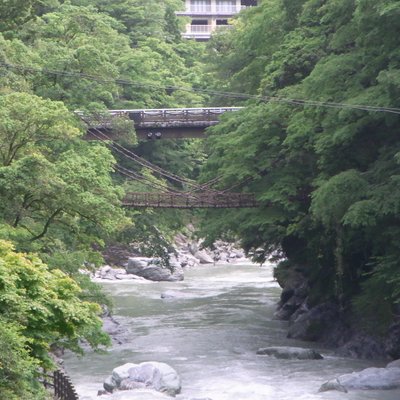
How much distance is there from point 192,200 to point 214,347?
18.7 ft

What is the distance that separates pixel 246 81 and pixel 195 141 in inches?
664

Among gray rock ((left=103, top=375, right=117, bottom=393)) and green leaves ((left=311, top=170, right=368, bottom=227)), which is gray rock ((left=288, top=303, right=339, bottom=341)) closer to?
green leaves ((left=311, top=170, right=368, bottom=227))

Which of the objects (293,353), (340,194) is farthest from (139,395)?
(340,194)

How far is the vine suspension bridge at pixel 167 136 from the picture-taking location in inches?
1240

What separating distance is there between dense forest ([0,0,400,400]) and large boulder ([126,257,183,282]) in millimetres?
8724

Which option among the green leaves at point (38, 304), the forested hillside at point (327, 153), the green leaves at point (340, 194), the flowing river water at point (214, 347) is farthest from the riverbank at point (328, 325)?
the green leaves at point (38, 304)

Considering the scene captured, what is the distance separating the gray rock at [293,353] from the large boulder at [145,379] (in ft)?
14.3

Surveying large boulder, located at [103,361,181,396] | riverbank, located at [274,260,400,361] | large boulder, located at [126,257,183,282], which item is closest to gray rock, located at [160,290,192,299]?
riverbank, located at [274,260,400,361]

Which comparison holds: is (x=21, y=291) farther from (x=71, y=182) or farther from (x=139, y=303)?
(x=139, y=303)

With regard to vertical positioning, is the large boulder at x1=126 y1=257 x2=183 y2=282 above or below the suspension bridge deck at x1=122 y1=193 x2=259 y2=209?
below

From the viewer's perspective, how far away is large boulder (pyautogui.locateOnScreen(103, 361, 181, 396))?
71.7 feet

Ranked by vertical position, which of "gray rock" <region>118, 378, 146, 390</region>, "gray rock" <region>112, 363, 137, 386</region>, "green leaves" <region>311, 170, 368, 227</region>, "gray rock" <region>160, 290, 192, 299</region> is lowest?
"gray rock" <region>118, 378, 146, 390</region>

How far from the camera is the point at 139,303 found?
39.3 m

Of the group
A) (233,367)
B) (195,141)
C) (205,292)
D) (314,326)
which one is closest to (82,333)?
(233,367)
